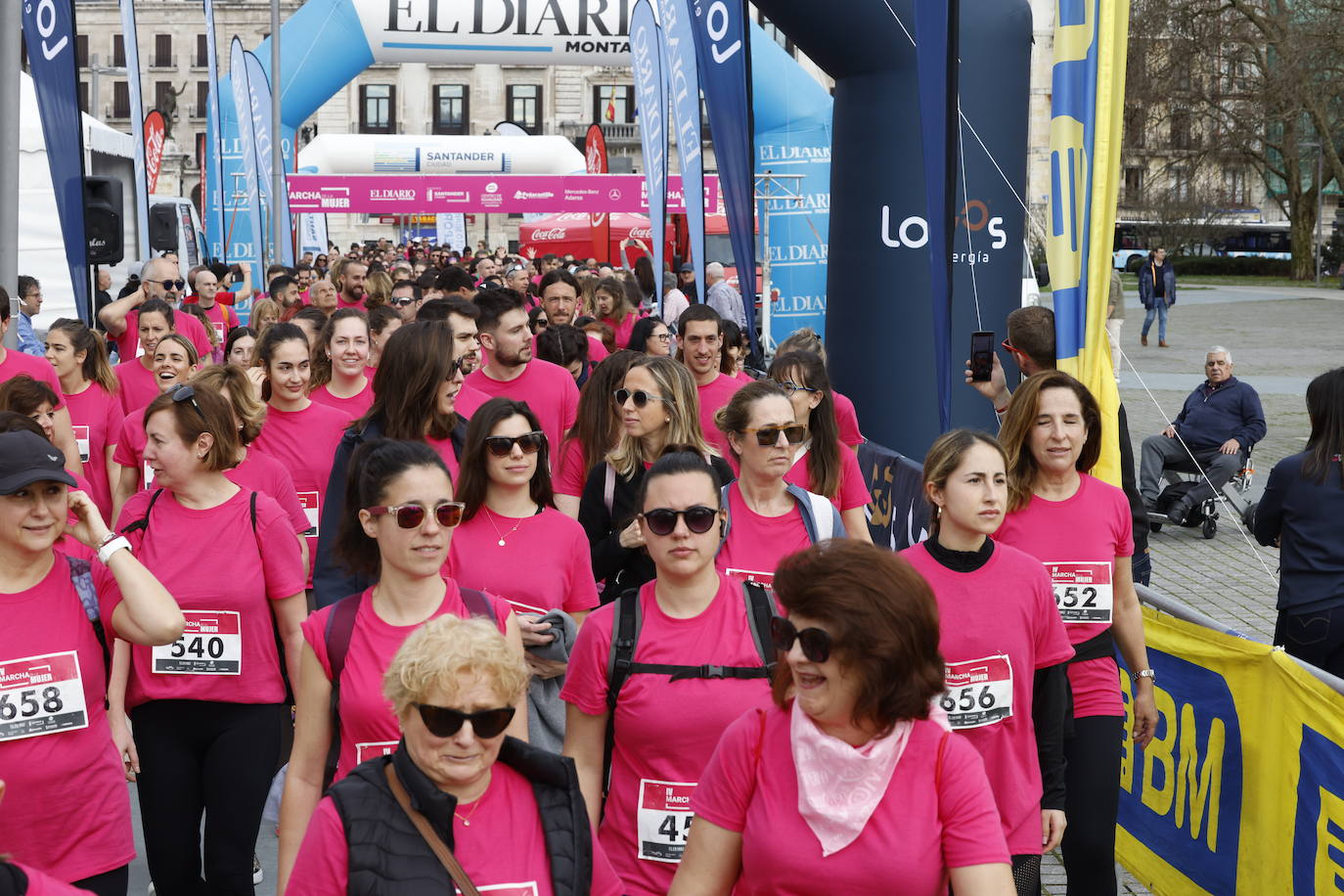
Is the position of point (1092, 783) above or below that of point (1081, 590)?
below

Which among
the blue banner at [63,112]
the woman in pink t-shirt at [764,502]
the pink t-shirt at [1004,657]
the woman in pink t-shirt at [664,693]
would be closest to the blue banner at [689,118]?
the blue banner at [63,112]

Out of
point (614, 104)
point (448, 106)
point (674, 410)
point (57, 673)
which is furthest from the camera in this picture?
point (448, 106)

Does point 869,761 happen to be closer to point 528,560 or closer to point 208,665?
point 528,560

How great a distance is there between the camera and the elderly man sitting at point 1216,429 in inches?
470

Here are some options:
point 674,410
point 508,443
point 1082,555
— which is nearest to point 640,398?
point 674,410

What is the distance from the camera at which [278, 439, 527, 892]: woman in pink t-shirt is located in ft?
11.3

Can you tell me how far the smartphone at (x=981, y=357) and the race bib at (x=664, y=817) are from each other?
3.39m

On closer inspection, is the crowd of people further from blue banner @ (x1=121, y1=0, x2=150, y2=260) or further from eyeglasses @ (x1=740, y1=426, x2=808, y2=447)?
blue banner @ (x1=121, y1=0, x2=150, y2=260)

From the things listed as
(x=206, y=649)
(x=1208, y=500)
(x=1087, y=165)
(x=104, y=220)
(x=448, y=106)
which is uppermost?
(x=448, y=106)

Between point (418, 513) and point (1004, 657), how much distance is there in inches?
56.7

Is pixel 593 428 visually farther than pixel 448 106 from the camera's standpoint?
No

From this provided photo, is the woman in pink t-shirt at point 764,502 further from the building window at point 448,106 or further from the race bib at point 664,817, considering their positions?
the building window at point 448,106

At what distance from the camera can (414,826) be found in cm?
262

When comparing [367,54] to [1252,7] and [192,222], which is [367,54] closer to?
[192,222]
